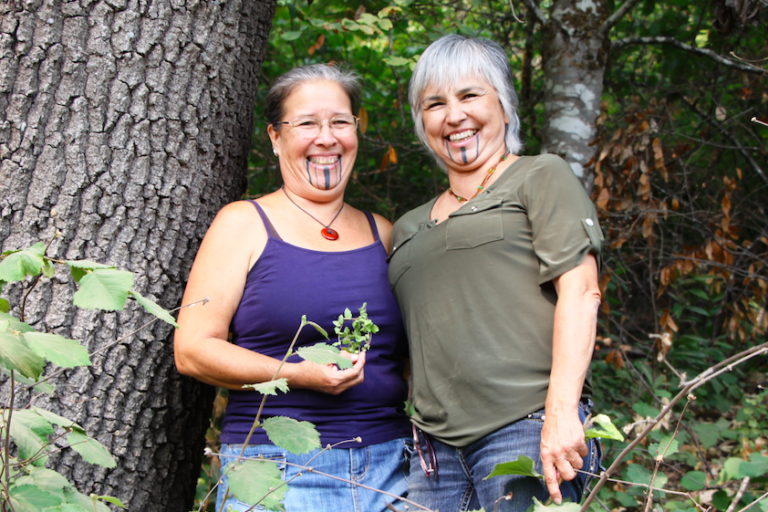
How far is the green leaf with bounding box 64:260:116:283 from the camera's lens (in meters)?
1.09

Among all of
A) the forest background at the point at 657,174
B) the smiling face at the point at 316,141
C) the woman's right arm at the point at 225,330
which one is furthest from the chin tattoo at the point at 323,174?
the forest background at the point at 657,174

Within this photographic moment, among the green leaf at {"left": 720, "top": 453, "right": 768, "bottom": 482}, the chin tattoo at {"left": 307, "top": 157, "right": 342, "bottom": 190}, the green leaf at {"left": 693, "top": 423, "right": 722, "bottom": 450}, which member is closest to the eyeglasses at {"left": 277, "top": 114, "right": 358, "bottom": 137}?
the chin tattoo at {"left": 307, "top": 157, "right": 342, "bottom": 190}

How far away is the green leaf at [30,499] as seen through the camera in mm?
1140

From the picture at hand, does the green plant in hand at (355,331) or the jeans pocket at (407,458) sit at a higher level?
the green plant in hand at (355,331)

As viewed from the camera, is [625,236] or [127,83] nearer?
[127,83]

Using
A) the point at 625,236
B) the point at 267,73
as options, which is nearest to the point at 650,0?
the point at 625,236

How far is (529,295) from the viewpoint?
169 centimetres

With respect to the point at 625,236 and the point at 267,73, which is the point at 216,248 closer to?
the point at 625,236

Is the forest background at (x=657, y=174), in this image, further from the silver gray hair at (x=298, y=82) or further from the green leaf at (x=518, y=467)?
the green leaf at (x=518, y=467)

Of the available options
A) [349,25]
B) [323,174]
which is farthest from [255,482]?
[349,25]

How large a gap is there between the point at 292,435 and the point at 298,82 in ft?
4.46

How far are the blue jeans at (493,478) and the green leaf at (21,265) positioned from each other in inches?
45.9

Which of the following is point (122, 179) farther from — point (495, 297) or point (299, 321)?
point (495, 297)

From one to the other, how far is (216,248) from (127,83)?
24.1 inches
